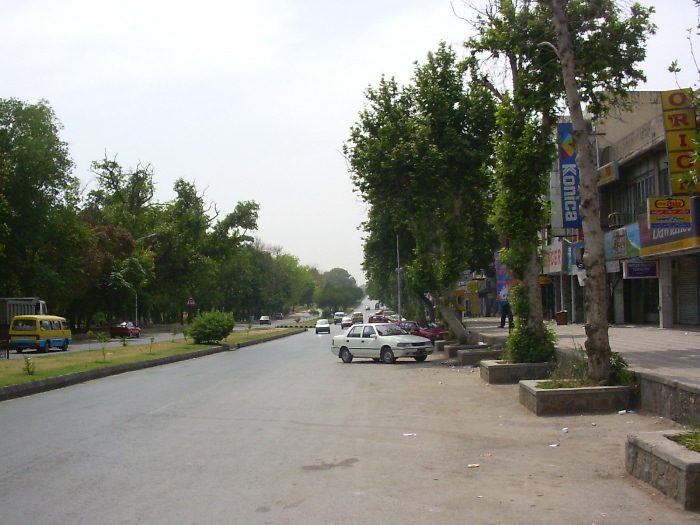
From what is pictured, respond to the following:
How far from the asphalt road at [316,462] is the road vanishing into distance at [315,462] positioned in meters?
0.03

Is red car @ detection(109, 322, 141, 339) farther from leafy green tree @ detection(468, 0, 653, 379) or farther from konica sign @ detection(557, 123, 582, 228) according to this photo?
leafy green tree @ detection(468, 0, 653, 379)

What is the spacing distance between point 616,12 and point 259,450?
1145cm

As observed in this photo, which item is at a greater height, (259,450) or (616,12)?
(616,12)

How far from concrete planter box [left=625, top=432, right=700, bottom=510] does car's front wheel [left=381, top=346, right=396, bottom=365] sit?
20.0m

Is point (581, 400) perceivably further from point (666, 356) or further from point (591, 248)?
point (666, 356)

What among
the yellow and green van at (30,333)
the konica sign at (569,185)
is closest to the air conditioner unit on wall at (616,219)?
the konica sign at (569,185)

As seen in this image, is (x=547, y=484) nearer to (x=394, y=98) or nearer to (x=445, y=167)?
(x=445, y=167)

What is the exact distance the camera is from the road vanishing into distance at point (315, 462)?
21.6 feet

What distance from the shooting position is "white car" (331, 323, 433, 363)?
2741cm

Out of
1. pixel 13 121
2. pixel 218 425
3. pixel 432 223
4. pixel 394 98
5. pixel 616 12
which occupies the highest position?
pixel 13 121

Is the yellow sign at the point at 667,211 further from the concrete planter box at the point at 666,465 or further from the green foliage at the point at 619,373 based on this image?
the concrete planter box at the point at 666,465

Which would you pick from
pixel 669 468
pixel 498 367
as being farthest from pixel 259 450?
pixel 498 367

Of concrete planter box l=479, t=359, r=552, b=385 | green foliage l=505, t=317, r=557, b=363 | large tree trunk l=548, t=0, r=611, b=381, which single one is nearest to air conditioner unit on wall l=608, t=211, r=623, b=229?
green foliage l=505, t=317, r=557, b=363

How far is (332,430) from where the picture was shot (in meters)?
11.4
